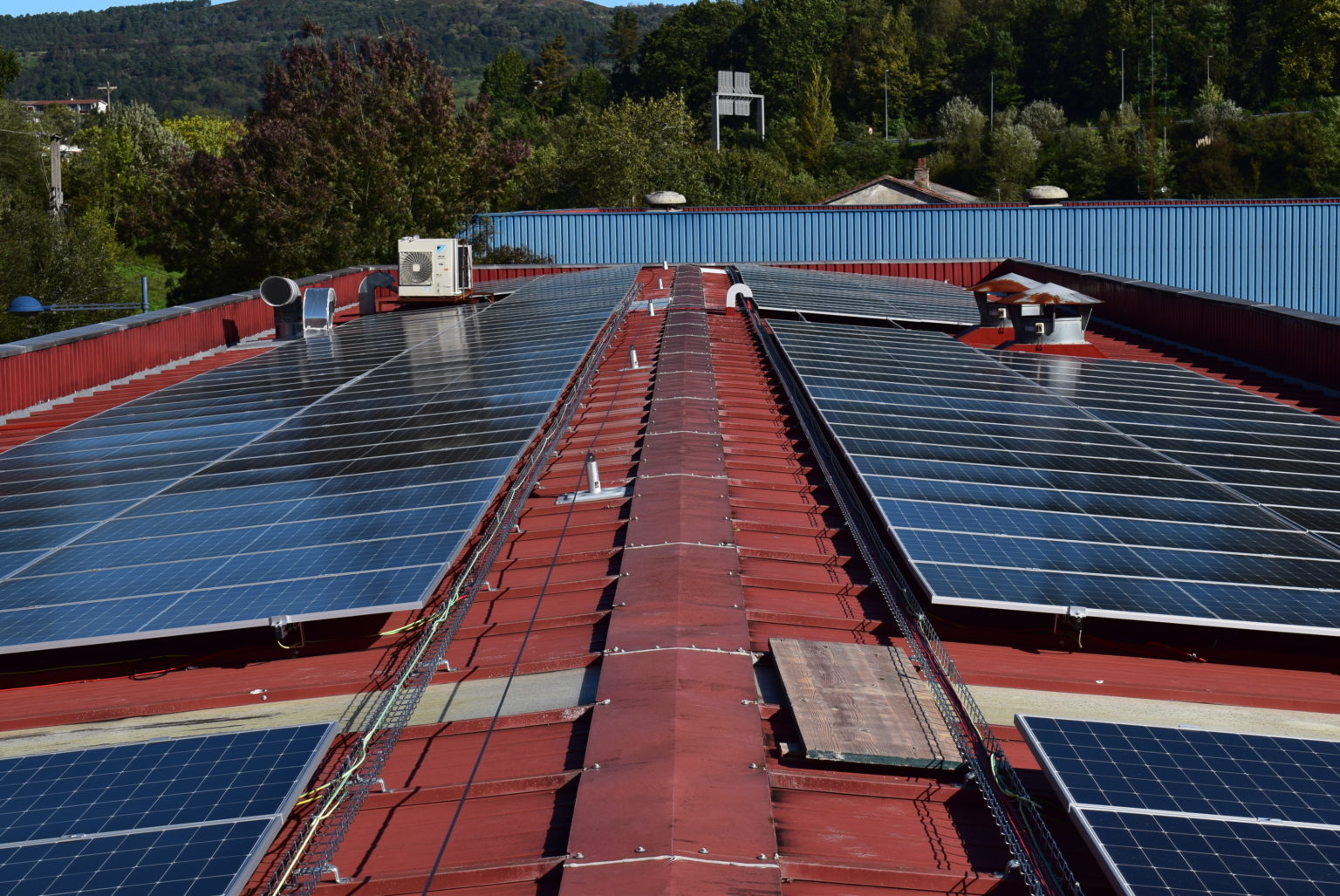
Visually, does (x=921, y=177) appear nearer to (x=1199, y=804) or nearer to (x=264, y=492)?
(x=264, y=492)

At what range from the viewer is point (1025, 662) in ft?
27.9

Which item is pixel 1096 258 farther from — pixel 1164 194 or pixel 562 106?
pixel 562 106

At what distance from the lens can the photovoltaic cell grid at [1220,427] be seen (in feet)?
37.9

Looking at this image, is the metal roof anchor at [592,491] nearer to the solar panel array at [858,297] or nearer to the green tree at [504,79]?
the solar panel array at [858,297]

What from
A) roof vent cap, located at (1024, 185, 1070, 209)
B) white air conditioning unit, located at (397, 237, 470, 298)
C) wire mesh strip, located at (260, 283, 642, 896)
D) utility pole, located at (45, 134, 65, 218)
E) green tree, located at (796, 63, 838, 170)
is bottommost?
wire mesh strip, located at (260, 283, 642, 896)

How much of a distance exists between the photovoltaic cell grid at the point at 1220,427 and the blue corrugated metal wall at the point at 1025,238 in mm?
25240

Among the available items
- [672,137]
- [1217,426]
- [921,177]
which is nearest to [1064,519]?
[1217,426]

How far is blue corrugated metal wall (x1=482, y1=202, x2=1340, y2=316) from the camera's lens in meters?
43.5

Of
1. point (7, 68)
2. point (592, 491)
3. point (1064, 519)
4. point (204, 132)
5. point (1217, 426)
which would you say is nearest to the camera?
point (1064, 519)

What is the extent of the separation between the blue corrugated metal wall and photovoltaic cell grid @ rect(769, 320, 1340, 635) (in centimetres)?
3161

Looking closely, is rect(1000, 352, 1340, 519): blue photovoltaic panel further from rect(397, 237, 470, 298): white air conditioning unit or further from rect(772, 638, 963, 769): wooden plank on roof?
rect(397, 237, 470, 298): white air conditioning unit

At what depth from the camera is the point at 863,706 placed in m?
7.23

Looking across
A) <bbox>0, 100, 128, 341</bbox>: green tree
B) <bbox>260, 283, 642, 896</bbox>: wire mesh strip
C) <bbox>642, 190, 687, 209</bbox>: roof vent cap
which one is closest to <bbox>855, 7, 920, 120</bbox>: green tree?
<bbox>642, 190, 687, 209</bbox>: roof vent cap

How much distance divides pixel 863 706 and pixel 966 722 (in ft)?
1.95
